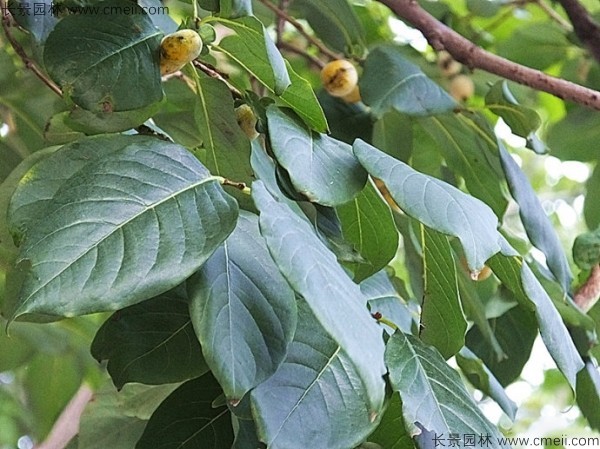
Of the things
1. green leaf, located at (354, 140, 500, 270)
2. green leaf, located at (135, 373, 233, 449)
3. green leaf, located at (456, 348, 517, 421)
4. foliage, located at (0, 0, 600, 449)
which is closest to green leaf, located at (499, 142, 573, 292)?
foliage, located at (0, 0, 600, 449)

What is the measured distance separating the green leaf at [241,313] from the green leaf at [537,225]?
12.3 inches

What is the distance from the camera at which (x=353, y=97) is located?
0.85 metres

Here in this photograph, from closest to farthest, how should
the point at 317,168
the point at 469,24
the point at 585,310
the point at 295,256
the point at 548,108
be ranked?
1. the point at 295,256
2. the point at 317,168
3. the point at 585,310
4. the point at 469,24
5. the point at 548,108

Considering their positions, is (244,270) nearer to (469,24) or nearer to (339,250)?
(339,250)

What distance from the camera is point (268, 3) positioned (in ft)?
2.84

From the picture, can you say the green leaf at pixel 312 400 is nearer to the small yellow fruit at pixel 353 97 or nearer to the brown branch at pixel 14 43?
the brown branch at pixel 14 43

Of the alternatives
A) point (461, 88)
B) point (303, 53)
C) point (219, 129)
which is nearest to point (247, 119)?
point (219, 129)

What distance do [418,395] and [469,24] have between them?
2.51ft

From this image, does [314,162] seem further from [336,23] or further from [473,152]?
[336,23]

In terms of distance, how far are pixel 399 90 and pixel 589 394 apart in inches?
13.1

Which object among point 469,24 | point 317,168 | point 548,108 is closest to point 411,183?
point 317,168

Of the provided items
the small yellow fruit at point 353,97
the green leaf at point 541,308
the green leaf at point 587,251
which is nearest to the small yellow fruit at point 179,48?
the green leaf at point 541,308

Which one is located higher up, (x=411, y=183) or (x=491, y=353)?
(x=411, y=183)

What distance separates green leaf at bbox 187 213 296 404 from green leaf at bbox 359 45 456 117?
1.18 ft
